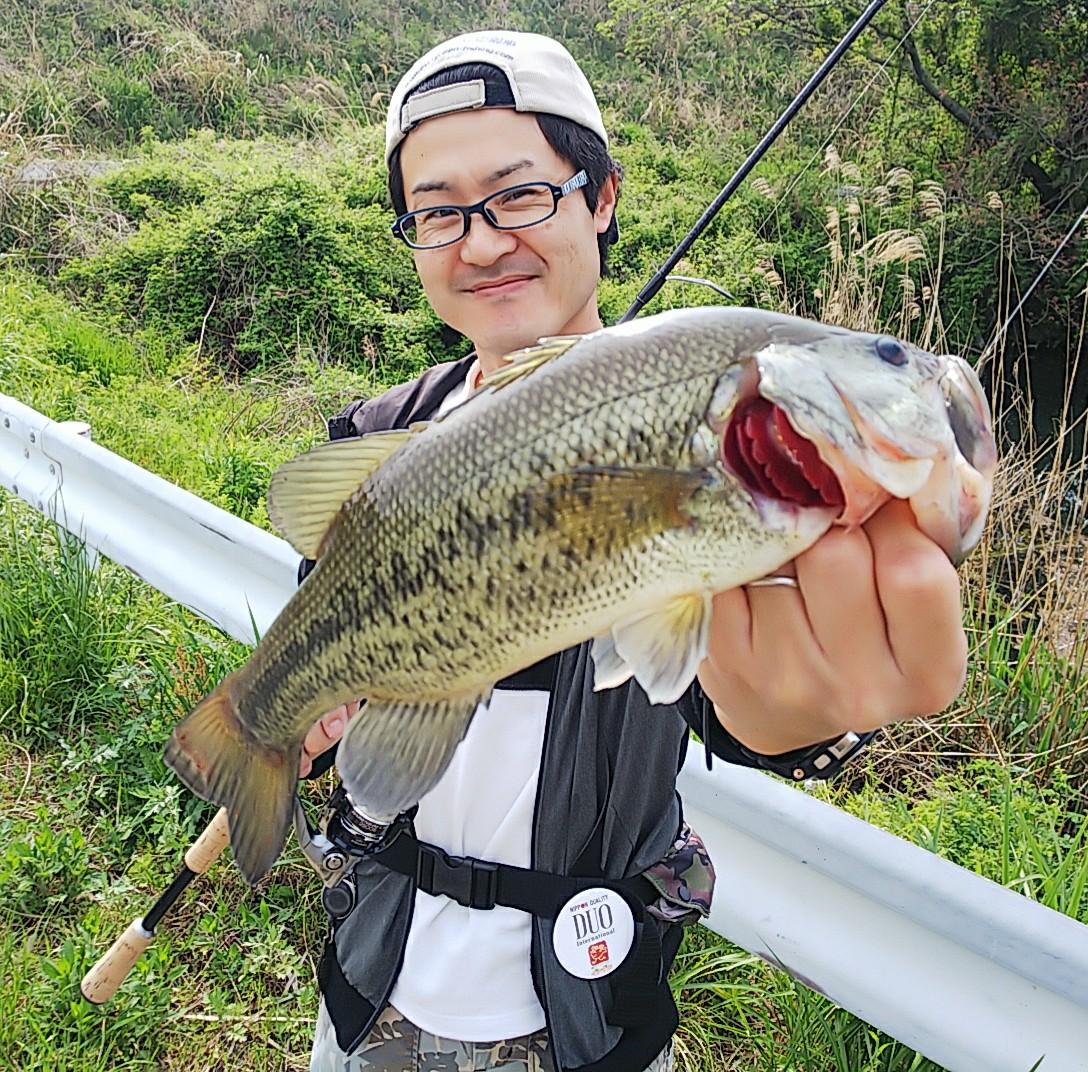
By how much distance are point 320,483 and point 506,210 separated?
892 millimetres

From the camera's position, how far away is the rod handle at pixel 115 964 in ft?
7.37

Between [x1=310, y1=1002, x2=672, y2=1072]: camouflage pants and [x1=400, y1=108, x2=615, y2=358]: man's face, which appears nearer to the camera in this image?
[x1=310, y1=1002, x2=672, y2=1072]: camouflage pants

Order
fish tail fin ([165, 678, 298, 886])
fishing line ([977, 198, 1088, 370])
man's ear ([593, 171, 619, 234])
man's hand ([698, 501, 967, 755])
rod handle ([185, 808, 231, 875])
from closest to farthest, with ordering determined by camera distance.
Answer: man's hand ([698, 501, 967, 755]) → fish tail fin ([165, 678, 298, 886]) → man's ear ([593, 171, 619, 234]) → rod handle ([185, 808, 231, 875]) → fishing line ([977, 198, 1088, 370])

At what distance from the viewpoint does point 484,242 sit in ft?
6.50

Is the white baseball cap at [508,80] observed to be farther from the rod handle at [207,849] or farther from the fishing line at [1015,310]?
the rod handle at [207,849]

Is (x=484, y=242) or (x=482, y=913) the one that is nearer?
(x=482, y=913)

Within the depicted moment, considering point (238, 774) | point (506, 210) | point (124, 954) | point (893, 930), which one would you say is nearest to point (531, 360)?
point (238, 774)

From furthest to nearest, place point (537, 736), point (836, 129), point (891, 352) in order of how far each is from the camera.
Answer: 1. point (836, 129)
2. point (537, 736)
3. point (891, 352)

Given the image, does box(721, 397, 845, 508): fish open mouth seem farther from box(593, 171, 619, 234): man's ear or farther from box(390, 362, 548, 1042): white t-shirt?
box(593, 171, 619, 234): man's ear

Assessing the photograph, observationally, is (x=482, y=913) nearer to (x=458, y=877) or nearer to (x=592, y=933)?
(x=458, y=877)

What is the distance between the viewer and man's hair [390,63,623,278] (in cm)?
199

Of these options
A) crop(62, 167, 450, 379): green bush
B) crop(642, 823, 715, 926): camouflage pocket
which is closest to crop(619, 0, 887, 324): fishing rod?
crop(642, 823, 715, 926): camouflage pocket

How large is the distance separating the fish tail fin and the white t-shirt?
0.38 meters

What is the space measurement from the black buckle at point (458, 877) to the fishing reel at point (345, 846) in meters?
0.09
